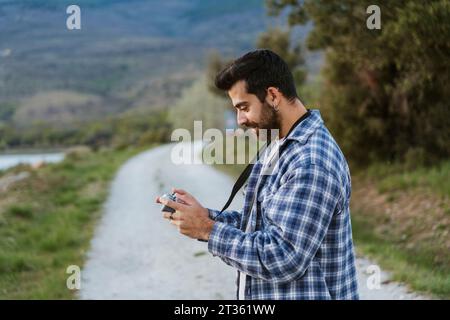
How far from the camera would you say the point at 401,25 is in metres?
7.75

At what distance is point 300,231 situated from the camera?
6.68ft

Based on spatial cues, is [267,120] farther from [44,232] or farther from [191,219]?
[44,232]

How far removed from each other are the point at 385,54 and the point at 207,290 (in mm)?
4849

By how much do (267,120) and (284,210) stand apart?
0.37m

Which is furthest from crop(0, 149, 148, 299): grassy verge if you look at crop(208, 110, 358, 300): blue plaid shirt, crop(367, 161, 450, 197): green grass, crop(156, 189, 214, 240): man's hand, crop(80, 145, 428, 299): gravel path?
crop(367, 161, 450, 197): green grass

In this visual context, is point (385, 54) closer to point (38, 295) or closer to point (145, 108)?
point (38, 295)

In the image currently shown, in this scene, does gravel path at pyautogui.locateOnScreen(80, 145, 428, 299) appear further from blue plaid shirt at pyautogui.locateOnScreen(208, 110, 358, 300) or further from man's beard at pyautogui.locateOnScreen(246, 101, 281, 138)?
man's beard at pyautogui.locateOnScreen(246, 101, 281, 138)

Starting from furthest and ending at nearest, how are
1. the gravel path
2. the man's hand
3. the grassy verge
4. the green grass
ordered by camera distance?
the green grass, the grassy verge, the gravel path, the man's hand

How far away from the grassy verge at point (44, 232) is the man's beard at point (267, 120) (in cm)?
462

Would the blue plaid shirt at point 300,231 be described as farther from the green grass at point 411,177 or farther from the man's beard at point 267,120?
the green grass at point 411,177

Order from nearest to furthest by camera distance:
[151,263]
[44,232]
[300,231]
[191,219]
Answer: [300,231] < [191,219] < [151,263] < [44,232]

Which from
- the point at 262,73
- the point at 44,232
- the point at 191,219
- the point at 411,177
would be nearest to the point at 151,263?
the point at 44,232

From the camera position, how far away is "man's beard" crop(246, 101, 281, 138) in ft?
7.39

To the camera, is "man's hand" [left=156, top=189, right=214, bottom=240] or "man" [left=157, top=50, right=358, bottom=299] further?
"man's hand" [left=156, top=189, right=214, bottom=240]
